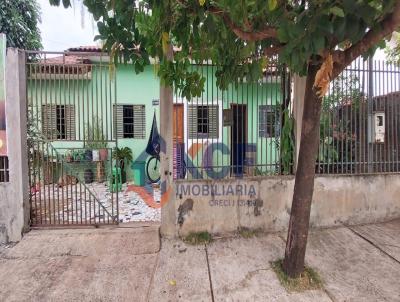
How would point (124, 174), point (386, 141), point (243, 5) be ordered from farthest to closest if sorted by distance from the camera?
point (124, 174) → point (386, 141) → point (243, 5)

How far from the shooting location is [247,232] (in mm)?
4555

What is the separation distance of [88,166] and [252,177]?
2921 mm

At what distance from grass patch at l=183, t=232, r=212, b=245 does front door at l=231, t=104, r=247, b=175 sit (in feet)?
3.37

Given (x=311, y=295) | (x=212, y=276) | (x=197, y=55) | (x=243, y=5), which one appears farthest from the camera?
(x=197, y=55)

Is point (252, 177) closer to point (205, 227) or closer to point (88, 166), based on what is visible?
point (205, 227)

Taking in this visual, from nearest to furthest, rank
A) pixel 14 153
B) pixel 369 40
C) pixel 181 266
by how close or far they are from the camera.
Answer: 1. pixel 369 40
2. pixel 181 266
3. pixel 14 153

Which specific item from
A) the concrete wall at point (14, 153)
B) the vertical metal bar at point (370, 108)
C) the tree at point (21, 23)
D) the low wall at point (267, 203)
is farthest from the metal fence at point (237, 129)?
the tree at point (21, 23)

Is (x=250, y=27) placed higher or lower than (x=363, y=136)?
higher

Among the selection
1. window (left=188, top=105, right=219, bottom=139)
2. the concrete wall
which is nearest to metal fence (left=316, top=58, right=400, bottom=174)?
window (left=188, top=105, right=219, bottom=139)

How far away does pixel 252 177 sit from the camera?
4.64 metres

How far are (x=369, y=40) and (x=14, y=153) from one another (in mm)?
4558

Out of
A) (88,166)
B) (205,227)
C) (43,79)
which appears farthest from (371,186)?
(43,79)

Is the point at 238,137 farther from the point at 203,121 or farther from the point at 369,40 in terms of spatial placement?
the point at 369,40

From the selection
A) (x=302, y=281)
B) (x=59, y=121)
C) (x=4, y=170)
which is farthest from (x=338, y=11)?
(x=4, y=170)
